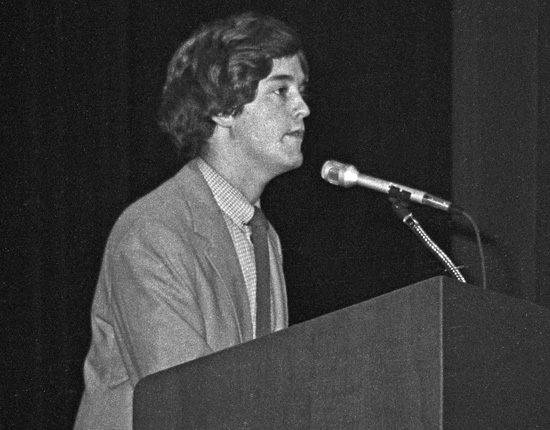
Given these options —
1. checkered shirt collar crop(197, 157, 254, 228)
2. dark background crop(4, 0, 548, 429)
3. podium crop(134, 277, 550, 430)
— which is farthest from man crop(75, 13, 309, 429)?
podium crop(134, 277, 550, 430)

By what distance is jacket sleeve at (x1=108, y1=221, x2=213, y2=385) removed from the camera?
1.94 metres

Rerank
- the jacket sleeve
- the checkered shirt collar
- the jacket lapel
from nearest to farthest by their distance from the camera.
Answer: the jacket sleeve, the jacket lapel, the checkered shirt collar

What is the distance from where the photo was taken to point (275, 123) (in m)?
2.47

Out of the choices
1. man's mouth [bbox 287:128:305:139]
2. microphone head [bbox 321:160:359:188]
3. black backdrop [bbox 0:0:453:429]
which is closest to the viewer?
microphone head [bbox 321:160:359:188]

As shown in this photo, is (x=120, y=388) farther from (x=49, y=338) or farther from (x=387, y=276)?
(x=387, y=276)

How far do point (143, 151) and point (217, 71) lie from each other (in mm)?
372

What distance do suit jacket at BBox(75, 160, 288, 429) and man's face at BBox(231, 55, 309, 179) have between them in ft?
0.54

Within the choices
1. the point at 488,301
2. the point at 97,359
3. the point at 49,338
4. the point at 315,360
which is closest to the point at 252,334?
the point at 97,359

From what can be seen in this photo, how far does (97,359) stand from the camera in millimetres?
2160

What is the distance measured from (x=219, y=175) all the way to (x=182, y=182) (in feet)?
0.44

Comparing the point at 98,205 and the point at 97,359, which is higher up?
the point at 98,205

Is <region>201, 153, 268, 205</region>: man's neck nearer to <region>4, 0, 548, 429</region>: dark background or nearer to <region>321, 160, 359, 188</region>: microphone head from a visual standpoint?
<region>321, 160, 359, 188</region>: microphone head

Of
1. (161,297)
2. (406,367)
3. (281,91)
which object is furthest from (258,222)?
(406,367)

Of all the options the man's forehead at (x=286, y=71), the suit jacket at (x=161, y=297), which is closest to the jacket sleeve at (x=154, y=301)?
the suit jacket at (x=161, y=297)
